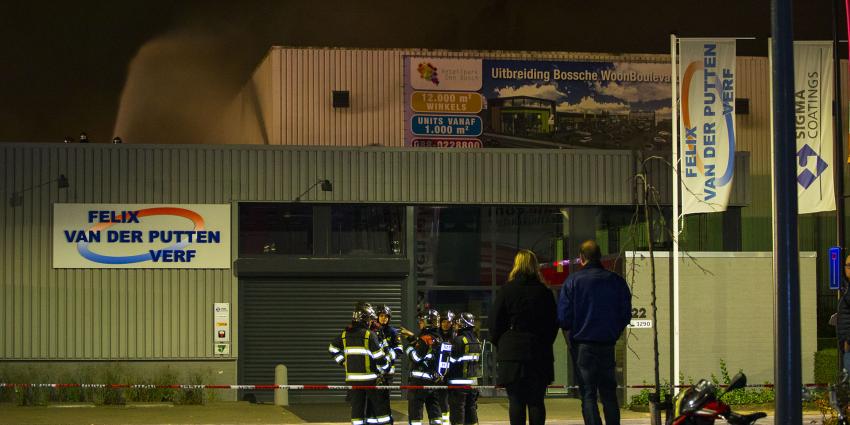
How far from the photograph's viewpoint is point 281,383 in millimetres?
20953

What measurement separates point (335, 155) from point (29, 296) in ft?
19.6

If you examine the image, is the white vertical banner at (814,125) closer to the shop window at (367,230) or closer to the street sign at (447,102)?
the shop window at (367,230)

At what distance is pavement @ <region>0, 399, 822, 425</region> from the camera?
60.4ft

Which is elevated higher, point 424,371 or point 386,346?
point 386,346

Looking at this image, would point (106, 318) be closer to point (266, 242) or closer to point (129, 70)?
point (266, 242)

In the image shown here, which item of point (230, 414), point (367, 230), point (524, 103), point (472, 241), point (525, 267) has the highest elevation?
point (524, 103)

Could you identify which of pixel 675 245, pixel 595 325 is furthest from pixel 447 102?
pixel 595 325

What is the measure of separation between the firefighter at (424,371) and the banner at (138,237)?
25.0ft

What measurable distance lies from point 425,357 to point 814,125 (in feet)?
30.1

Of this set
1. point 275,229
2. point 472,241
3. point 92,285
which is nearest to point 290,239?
point 275,229

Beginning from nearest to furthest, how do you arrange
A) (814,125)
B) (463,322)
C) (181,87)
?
(463,322)
(814,125)
(181,87)

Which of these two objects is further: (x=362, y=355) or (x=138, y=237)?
(x=138, y=237)

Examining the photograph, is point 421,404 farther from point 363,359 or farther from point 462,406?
point 363,359

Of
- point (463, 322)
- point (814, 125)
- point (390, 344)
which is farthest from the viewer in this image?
point (814, 125)
